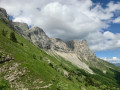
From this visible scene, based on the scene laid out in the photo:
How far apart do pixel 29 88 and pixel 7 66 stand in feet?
50.8

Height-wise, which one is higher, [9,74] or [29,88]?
[9,74]

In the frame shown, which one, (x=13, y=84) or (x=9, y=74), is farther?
(x=9, y=74)

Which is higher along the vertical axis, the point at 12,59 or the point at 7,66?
the point at 12,59

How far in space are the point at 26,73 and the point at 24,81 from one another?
4684 mm

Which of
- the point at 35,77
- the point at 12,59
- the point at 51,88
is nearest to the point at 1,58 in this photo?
the point at 12,59

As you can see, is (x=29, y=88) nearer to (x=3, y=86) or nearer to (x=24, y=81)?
(x=24, y=81)

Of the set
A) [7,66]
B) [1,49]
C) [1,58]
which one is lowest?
[7,66]

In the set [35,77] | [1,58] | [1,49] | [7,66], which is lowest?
[35,77]

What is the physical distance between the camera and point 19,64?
5372 cm

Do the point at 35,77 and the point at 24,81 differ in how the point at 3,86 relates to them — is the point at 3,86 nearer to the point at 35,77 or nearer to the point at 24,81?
the point at 24,81

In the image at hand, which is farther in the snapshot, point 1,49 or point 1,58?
point 1,49

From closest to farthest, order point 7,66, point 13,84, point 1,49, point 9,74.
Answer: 1. point 13,84
2. point 9,74
3. point 7,66
4. point 1,49

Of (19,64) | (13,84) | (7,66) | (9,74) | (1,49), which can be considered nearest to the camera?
(13,84)

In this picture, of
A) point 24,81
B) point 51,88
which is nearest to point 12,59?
point 24,81
